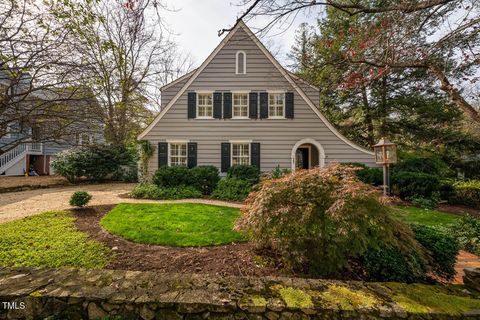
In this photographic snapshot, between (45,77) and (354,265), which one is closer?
(354,265)

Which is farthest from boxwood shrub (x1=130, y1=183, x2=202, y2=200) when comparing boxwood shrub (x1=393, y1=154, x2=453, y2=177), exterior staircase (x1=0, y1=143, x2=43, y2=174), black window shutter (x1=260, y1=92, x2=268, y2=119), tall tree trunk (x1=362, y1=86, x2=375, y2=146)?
tall tree trunk (x1=362, y1=86, x2=375, y2=146)

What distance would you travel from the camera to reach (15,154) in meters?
15.4

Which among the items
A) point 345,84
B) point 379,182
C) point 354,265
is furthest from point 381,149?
point 354,265

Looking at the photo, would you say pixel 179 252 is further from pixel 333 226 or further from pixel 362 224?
pixel 362 224

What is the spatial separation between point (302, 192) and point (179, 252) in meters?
2.48

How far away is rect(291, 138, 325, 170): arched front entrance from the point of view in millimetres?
10359

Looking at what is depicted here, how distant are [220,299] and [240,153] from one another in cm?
862

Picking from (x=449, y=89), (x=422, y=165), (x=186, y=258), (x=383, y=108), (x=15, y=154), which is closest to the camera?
(x=186, y=258)

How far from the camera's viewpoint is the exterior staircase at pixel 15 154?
565 inches

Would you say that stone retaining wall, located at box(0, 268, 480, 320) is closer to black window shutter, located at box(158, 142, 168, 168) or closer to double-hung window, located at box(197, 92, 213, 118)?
black window shutter, located at box(158, 142, 168, 168)

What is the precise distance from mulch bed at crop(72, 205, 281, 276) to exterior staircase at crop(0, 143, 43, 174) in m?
15.5

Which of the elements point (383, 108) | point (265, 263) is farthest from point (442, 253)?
point (383, 108)

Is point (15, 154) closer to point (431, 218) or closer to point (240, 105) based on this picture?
point (240, 105)

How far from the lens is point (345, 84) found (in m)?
6.03
